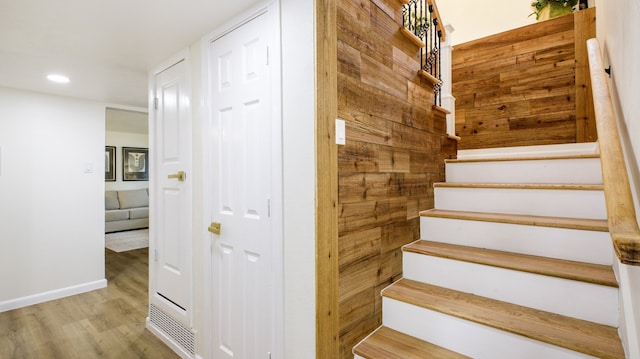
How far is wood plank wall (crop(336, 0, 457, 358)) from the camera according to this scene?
1400mm

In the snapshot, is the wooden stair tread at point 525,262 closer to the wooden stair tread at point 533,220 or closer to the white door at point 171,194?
the wooden stair tread at point 533,220

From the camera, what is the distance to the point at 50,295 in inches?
124

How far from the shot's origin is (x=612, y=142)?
38.0 inches

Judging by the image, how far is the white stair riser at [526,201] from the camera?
1.61 metres

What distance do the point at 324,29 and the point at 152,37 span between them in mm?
1369

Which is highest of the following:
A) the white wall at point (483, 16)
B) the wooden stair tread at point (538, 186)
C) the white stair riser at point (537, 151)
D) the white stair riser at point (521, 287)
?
the white wall at point (483, 16)

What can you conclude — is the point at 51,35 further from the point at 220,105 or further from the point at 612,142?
the point at 612,142

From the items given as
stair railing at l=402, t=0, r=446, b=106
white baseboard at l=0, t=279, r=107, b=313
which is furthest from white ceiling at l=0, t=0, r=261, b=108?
white baseboard at l=0, t=279, r=107, b=313

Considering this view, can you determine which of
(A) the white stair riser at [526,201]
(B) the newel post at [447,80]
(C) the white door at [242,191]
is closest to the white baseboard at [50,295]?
(C) the white door at [242,191]

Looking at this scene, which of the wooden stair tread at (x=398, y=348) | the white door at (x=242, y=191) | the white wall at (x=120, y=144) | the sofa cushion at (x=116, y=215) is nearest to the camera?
the wooden stair tread at (x=398, y=348)

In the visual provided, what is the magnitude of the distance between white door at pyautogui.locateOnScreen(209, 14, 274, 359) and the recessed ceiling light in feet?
5.97

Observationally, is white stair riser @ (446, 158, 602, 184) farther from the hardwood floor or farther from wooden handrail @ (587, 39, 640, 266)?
the hardwood floor

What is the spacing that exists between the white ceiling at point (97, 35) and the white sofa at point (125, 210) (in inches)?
171

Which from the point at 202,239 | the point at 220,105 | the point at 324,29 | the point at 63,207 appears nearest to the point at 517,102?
the point at 324,29
